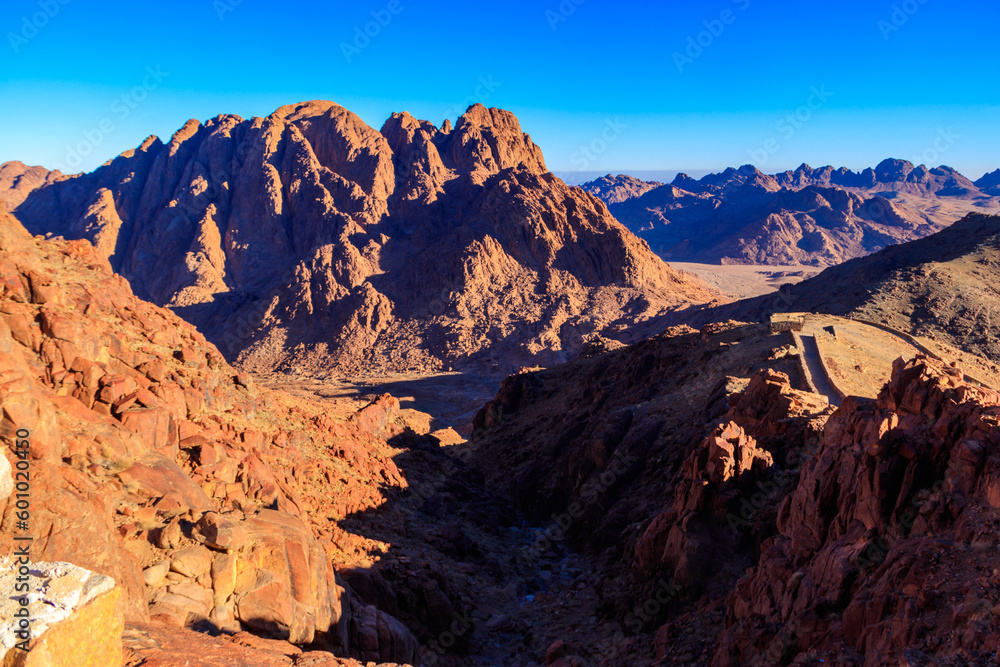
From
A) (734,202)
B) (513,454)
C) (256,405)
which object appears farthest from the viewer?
(734,202)

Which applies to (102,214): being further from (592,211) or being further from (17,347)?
(17,347)

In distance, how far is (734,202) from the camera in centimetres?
18988

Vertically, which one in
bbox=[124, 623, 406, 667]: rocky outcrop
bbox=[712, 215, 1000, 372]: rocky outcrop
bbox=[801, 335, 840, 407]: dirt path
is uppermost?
bbox=[712, 215, 1000, 372]: rocky outcrop

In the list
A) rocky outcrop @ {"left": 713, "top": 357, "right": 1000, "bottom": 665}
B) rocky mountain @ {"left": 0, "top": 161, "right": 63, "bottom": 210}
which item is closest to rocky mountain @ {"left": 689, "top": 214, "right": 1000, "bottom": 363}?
rocky outcrop @ {"left": 713, "top": 357, "right": 1000, "bottom": 665}

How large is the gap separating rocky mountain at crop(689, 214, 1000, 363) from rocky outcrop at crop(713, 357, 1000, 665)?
1435 inches

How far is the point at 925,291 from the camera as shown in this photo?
162ft

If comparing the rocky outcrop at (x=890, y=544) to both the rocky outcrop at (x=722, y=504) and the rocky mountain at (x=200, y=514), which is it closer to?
the rocky outcrop at (x=722, y=504)

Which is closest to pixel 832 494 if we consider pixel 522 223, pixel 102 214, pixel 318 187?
pixel 522 223

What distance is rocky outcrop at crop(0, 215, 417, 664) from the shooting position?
9609 millimetres

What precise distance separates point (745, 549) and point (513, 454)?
1901cm

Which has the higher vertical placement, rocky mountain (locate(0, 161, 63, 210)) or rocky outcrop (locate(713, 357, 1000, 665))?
rocky mountain (locate(0, 161, 63, 210))

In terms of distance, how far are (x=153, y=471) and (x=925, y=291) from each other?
56286 millimetres

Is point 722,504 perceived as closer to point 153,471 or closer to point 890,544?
point 890,544

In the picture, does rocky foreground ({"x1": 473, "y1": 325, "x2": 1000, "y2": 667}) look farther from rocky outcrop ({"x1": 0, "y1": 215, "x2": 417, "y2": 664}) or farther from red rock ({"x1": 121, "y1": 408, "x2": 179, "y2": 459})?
red rock ({"x1": 121, "y1": 408, "x2": 179, "y2": 459})
